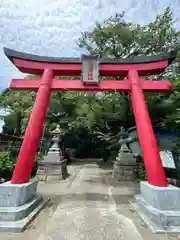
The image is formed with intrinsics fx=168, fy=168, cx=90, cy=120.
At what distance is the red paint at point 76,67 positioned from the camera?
5470mm

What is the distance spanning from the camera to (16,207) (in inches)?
145

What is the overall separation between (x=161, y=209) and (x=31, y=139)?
136 inches

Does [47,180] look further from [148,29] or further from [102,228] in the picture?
[148,29]

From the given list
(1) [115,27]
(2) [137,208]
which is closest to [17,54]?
(2) [137,208]

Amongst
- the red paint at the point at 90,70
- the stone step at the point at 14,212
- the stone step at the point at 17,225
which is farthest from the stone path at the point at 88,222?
the red paint at the point at 90,70

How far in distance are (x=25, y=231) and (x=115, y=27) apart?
11.0 metres

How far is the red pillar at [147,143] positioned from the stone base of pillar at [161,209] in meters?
0.24

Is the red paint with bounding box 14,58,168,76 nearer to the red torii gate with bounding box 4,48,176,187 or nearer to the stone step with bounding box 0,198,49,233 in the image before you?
the red torii gate with bounding box 4,48,176,187

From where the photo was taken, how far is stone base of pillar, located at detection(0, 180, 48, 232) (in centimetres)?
332

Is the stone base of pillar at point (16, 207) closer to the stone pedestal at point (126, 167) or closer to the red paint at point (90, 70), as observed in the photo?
the red paint at point (90, 70)

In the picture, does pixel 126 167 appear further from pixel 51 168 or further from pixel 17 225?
pixel 17 225

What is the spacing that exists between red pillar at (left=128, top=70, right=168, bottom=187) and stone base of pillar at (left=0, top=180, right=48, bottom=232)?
2925 millimetres

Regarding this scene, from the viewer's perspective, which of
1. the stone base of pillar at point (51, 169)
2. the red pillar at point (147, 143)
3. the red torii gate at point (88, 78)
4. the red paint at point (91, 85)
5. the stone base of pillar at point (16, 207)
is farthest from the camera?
the stone base of pillar at point (51, 169)

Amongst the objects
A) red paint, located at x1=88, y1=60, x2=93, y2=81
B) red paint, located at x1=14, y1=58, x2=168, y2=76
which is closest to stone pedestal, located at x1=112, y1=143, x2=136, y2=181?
red paint, located at x1=14, y1=58, x2=168, y2=76
